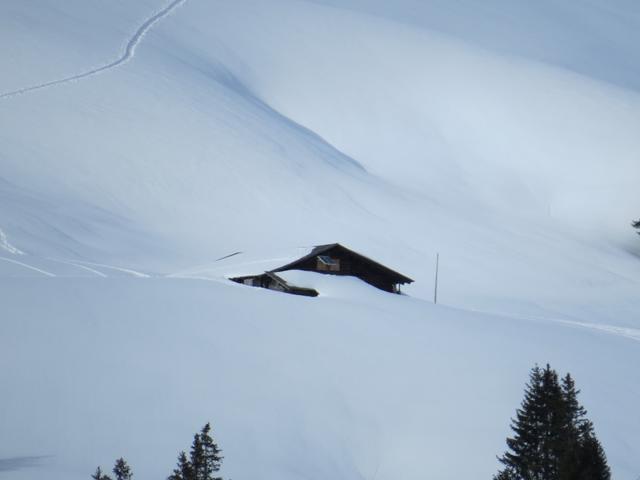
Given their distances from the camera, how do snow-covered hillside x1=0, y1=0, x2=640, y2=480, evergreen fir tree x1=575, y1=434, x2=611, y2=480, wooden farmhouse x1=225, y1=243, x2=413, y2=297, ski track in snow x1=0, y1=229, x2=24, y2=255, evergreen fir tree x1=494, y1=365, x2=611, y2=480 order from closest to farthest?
evergreen fir tree x1=575, y1=434, x2=611, y2=480 → evergreen fir tree x1=494, y1=365, x2=611, y2=480 → snow-covered hillside x1=0, y1=0, x2=640, y2=480 → wooden farmhouse x1=225, y1=243, x2=413, y2=297 → ski track in snow x1=0, y1=229, x2=24, y2=255

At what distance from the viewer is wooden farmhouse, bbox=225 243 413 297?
38.7m

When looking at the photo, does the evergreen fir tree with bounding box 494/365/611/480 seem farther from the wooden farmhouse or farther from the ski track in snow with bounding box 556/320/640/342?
the ski track in snow with bounding box 556/320/640/342

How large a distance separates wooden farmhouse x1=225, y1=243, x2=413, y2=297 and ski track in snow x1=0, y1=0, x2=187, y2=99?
4711cm

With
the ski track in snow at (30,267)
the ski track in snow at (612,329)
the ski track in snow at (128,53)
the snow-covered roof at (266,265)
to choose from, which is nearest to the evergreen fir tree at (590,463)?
the ski track in snow at (30,267)

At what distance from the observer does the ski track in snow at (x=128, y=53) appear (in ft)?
259

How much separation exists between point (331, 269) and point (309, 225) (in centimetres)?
3062

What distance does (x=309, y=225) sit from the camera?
70.4 meters

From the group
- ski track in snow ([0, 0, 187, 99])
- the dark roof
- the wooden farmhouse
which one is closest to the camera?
the wooden farmhouse

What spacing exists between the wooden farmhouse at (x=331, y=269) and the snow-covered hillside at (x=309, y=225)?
4.67 feet

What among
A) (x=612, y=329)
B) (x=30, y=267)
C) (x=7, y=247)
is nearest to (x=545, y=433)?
(x=30, y=267)

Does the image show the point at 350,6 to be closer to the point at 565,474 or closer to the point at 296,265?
the point at 296,265

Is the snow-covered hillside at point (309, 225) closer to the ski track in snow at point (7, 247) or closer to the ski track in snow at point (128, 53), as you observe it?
the ski track in snow at point (7, 247)

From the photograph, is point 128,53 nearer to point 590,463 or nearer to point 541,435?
point 541,435

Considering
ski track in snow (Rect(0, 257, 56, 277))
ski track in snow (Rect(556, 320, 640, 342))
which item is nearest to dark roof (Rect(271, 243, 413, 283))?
ski track in snow (Rect(0, 257, 56, 277))
